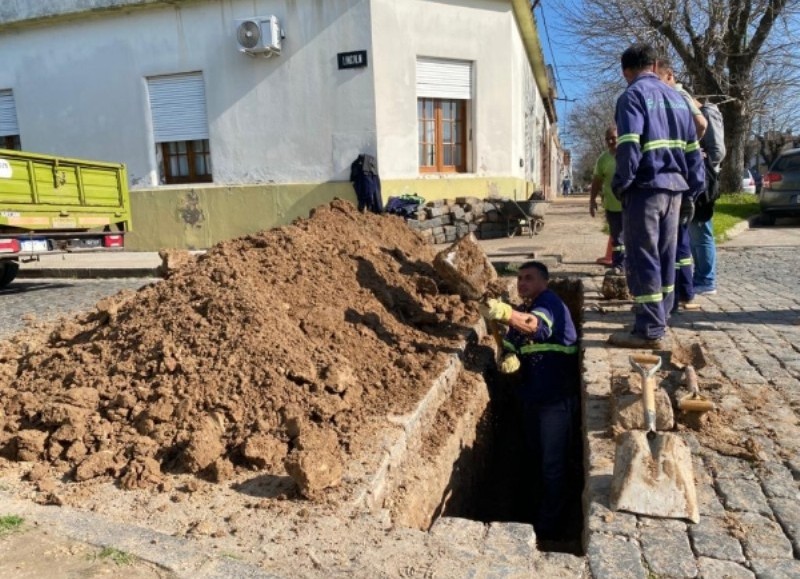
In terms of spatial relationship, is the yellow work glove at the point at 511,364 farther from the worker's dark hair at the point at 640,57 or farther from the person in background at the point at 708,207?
the person in background at the point at 708,207

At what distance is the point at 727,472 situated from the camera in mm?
2707

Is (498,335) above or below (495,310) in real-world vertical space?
below

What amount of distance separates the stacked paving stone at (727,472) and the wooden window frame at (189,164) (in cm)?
1015

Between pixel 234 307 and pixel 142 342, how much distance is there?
0.59 m

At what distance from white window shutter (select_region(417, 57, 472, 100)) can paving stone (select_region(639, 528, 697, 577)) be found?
10.8 meters

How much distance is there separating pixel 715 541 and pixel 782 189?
570 inches

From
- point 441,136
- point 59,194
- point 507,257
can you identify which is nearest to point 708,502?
point 507,257

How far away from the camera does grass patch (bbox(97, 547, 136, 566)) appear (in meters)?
2.23

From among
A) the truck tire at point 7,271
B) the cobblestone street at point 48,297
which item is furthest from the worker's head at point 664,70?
the truck tire at point 7,271

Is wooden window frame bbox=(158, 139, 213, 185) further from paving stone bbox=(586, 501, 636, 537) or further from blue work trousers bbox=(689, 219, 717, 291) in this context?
paving stone bbox=(586, 501, 636, 537)

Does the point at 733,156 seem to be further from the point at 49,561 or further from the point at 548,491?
the point at 49,561

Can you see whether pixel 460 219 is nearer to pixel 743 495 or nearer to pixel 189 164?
pixel 189 164

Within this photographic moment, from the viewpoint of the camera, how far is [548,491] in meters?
4.54

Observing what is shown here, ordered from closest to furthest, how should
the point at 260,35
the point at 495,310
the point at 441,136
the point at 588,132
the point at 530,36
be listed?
the point at 495,310
the point at 260,35
the point at 441,136
the point at 530,36
the point at 588,132
